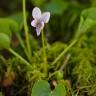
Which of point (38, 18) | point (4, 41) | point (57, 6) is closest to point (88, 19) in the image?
point (38, 18)

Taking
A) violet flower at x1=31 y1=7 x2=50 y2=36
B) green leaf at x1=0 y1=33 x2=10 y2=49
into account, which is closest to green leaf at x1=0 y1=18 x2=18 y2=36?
green leaf at x1=0 y1=33 x2=10 y2=49

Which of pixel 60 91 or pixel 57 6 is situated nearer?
pixel 60 91

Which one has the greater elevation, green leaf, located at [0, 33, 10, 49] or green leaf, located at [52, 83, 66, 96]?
green leaf, located at [0, 33, 10, 49]

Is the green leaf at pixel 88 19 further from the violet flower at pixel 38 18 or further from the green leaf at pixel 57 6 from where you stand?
the green leaf at pixel 57 6

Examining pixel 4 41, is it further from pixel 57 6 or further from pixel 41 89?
pixel 57 6

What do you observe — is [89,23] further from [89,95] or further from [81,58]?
[89,95]

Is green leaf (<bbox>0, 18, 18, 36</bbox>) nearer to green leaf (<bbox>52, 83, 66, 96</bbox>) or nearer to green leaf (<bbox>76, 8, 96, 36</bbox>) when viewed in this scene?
green leaf (<bbox>76, 8, 96, 36</bbox>)

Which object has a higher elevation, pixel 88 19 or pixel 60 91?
pixel 88 19

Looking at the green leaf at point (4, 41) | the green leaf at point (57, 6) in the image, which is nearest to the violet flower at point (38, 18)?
the green leaf at point (4, 41)
